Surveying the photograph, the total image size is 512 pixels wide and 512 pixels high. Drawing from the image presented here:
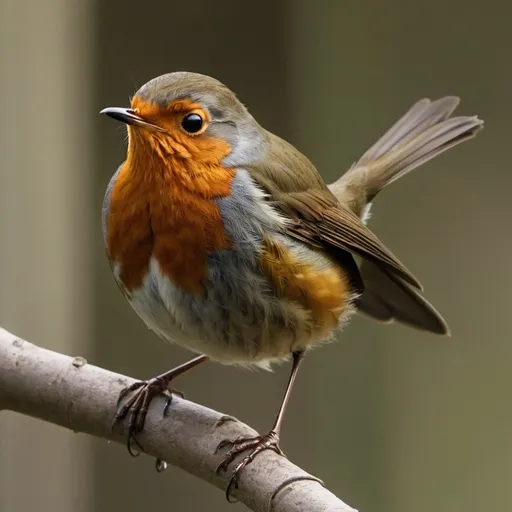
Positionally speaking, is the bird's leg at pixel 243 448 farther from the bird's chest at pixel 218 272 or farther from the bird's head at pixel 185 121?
the bird's head at pixel 185 121

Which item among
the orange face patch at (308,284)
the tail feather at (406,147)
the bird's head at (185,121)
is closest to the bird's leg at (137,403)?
the orange face patch at (308,284)

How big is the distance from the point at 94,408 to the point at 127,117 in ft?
1.48

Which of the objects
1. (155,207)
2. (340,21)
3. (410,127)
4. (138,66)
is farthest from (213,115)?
(340,21)

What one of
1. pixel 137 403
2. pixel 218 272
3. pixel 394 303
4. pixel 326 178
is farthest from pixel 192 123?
pixel 326 178

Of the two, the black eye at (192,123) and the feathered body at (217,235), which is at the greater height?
the black eye at (192,123)

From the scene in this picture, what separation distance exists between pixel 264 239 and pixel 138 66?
122 centimetres

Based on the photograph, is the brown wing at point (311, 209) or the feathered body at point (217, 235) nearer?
the feathered body at point (217, 235)

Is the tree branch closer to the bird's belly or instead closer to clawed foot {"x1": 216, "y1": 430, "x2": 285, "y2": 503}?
clawed foot {"x1": 216, "y1": 430, "x2": 285, "y2": 503}

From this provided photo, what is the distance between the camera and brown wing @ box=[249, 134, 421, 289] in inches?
61.4

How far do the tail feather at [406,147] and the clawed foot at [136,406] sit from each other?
2.05 ft

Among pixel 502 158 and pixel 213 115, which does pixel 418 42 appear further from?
pixel 213 115

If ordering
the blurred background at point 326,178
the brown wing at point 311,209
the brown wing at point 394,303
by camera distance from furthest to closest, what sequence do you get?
1. the blurred background at point 326,178
2. the brown wing at point 394,303
3. the brown wing at point 311,209

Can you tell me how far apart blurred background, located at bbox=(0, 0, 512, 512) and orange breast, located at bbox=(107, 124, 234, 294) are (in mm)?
1029

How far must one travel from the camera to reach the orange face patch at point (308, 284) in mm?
1461
